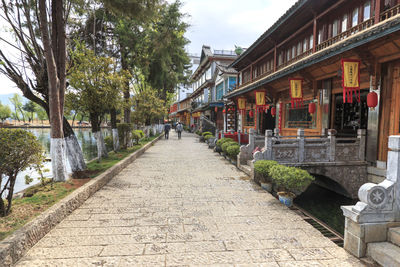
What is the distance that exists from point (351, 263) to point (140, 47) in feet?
44.7

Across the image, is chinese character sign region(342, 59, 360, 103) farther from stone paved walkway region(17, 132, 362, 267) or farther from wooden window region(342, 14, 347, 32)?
stone paved walkway region(17, 132, 362, 267)

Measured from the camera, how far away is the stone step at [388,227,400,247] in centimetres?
314

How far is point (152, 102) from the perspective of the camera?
1961cm

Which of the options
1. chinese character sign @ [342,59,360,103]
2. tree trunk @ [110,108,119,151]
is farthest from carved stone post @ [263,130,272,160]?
tree trunk @ [110,108,119,151]

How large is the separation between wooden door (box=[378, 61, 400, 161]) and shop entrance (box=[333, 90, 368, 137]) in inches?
51.5

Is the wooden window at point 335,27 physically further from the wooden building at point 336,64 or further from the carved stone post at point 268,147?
the carved stone post at point 268,147

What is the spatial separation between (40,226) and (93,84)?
20.1 ft

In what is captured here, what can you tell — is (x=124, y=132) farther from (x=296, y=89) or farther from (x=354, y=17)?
(x=354, y=17)

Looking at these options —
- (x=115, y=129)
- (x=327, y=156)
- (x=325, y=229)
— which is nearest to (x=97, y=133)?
(x=115, y=129)

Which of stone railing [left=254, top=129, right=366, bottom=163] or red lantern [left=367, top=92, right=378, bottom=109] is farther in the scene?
stone railing [left=254, top=129, right=366, bottom=163]

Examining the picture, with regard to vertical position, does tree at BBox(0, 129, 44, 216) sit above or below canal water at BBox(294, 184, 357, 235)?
above

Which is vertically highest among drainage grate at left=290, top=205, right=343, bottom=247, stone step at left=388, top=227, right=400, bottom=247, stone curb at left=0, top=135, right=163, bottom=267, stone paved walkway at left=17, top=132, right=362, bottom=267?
stone step at left=388, top=227, right=400, bottom=247

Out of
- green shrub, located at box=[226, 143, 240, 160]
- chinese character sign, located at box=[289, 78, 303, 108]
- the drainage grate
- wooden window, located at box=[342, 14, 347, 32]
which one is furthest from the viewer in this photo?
green shrub, located at box=[226, 143, 240, 160]

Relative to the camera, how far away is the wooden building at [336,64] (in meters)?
6.37
